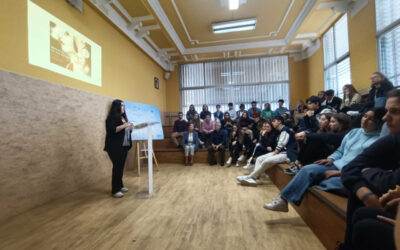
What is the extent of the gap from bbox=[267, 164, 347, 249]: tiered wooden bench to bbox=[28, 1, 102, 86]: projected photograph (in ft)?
11.1

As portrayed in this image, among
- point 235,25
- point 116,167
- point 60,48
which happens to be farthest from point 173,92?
point 116,167

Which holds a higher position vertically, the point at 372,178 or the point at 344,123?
the point at 344,123

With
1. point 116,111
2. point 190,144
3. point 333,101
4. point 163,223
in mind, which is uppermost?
point 333,101

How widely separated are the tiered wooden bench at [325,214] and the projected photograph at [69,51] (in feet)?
11.4

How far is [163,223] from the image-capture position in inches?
72.2

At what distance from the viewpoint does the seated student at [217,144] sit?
15.9 ft

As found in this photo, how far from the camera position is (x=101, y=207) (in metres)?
2.27

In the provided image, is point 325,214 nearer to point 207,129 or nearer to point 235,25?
point 207,129

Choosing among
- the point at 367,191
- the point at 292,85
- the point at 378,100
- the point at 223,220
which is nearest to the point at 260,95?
the point at 292,85

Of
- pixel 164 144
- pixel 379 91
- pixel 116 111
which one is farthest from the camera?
pixel 164 144

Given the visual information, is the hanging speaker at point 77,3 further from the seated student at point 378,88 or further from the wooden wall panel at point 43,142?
the seated student at point 378,88

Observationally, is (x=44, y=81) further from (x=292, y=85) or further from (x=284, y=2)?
(x=292, y=85)

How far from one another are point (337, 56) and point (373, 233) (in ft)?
18.8

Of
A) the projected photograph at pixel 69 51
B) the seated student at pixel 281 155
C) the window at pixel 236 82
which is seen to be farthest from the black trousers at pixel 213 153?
the projected photograph at pixel 69 51
